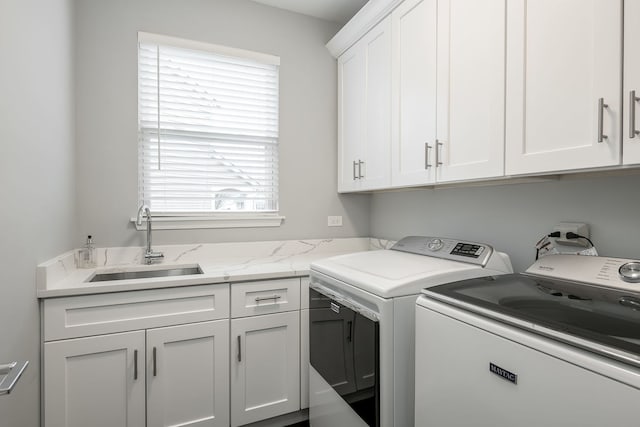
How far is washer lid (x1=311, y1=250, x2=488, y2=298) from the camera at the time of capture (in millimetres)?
1300

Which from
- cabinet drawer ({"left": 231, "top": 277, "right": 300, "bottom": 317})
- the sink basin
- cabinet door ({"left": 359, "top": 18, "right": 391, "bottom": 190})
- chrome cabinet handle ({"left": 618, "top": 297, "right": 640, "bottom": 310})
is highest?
cabinet door ({"left": 359, "top": 18, "right": 391, "bottom": 190})

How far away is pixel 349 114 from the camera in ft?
8.09

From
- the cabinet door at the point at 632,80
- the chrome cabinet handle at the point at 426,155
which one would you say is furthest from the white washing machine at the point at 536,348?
the chrome cabinet handle at the point at 426,155

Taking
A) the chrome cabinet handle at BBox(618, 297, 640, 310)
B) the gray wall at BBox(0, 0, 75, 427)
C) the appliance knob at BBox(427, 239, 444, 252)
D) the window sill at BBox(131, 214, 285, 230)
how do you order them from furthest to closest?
the window sill at BBox(131, 214, 285, 230) → the appliance knob at BBox(427, 239, 444, 252) → the gray wall at BBox(0, 0, 75, 427) → the chrome cabinet handle at BBox(618, 297, 640, 310)

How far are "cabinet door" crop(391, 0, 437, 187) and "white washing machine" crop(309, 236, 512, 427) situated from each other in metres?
0.42

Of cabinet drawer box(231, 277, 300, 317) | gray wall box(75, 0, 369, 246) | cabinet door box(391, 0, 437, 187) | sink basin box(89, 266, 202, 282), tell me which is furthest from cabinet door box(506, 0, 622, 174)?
sink basin box(89, 266, 202, 282)

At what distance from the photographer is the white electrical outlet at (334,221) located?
2.68 meters

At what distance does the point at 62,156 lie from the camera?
174 centimetres

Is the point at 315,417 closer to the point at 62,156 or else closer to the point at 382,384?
the point at 382,384

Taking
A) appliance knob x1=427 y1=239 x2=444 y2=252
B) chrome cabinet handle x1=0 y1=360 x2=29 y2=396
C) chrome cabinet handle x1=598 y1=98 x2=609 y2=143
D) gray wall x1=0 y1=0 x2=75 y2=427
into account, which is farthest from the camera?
appliance knob x1=427 y1=239 x2=444 y2=252

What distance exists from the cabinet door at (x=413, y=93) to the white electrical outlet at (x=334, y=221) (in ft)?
2.64

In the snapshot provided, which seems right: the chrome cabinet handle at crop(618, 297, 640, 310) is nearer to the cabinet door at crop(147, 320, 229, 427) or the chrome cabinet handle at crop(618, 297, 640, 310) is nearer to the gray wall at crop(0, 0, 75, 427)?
the cabinet door at crop(147, 320, 229, 427)

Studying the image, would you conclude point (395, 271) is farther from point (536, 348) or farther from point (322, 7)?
point (322, 7)

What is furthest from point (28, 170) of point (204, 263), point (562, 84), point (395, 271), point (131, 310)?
point (562, 84)
